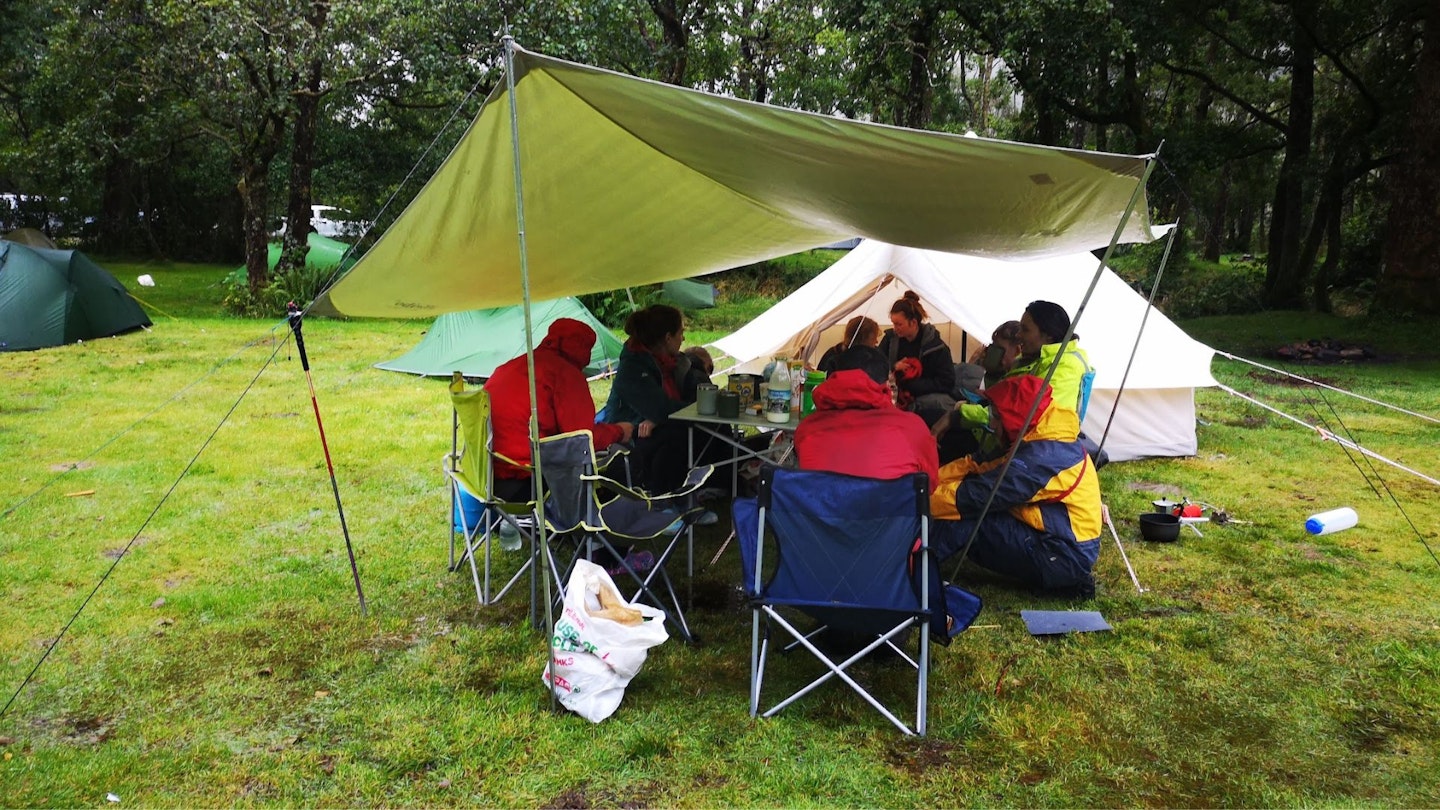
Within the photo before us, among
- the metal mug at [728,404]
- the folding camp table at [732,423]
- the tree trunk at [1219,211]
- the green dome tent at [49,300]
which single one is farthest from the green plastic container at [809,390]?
the tree trunk at [1219,211]

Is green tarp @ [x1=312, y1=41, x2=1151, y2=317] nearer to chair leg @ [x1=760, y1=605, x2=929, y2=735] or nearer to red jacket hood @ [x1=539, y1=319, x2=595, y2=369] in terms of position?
red jacket hood @ [x1=539, y1=319, x2=595, y2=369]

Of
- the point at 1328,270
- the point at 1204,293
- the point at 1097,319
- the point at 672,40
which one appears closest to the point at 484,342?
the point at 1097,319

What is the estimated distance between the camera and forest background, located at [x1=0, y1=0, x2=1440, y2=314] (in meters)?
9.92

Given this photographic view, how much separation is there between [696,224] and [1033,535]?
2.02m

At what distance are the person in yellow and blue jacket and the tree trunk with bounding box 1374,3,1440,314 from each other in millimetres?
9333

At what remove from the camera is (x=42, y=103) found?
13.6 m

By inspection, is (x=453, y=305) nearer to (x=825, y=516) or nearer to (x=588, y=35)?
(x=825, y=516)

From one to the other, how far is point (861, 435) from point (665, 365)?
6.16 ft

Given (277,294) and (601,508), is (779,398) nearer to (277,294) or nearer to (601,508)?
(601,508)

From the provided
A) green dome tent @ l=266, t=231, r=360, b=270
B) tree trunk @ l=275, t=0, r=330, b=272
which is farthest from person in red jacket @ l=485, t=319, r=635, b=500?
green dome tent @ l=266, t=231, r=360, b=270

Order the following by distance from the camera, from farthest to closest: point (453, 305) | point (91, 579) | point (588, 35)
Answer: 1. point (588, 35)
2. point (453, 305)
3. point (91, 579)

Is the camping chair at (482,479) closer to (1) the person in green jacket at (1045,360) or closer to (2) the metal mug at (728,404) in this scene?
(2) the metal mug at (728,404)

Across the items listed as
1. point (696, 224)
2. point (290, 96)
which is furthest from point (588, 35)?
point (696, 224)

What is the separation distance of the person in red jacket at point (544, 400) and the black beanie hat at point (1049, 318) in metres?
1.70
